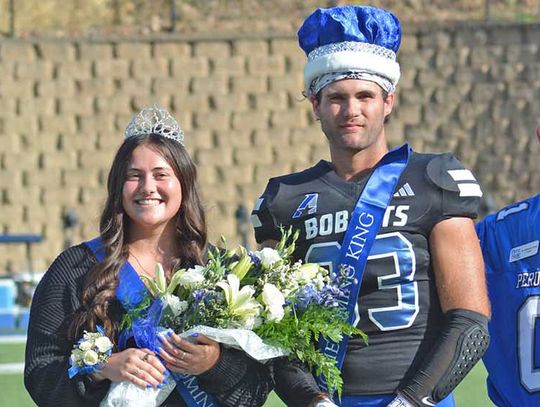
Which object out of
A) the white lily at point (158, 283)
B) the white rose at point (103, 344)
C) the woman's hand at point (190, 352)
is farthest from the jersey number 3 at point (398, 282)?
the white rose at point (103, 344)

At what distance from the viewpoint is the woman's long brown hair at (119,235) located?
3.76 meters

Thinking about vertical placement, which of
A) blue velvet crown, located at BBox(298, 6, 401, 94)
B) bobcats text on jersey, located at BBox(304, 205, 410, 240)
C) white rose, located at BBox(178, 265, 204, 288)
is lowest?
white rose, located at BBox(178, 265, 204, 288)

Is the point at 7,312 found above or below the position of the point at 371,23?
below

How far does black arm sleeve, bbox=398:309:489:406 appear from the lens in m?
3.58

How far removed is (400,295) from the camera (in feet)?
12.1

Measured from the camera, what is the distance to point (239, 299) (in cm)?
357

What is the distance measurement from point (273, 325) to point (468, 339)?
524mm

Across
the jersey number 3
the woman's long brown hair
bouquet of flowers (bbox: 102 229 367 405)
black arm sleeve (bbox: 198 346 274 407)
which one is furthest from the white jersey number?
the woman's long brown hair

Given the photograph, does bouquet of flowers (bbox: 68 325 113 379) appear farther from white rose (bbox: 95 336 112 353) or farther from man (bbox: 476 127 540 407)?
man (bbox: 476 127 540 407)

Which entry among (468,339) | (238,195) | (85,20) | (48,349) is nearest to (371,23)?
(468,339)

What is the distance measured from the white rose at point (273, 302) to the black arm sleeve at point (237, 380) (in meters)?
0.18

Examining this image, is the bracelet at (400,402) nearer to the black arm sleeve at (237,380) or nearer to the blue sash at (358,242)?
the blue sash at (358,242)

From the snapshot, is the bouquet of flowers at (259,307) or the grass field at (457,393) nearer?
the bouquet of flowers at (259,307)

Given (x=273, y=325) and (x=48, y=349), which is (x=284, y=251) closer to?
(x=273, y=325)
